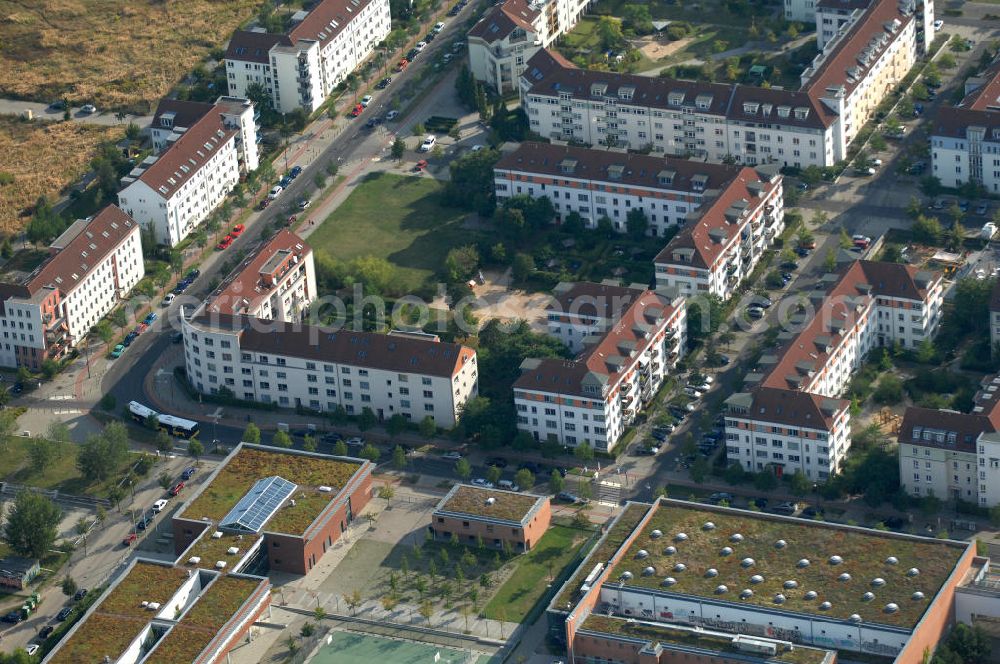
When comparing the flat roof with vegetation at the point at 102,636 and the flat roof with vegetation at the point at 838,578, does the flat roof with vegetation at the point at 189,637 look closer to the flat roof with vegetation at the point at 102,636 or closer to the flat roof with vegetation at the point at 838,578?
the flat roof with vegetation at the point at 102,636

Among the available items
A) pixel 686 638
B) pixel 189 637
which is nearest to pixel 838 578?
pixel 686 638

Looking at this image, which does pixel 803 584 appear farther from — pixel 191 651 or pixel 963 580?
pixel 191 651

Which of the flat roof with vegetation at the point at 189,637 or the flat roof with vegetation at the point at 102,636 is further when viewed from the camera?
the flat roof with vegetation at the point at 102,636

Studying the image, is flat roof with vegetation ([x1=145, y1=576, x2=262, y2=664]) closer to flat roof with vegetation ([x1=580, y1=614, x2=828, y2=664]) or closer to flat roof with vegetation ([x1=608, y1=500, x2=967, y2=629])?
flat roof with vegetation ([x1=580, y1=614, x2=828, y2=664])

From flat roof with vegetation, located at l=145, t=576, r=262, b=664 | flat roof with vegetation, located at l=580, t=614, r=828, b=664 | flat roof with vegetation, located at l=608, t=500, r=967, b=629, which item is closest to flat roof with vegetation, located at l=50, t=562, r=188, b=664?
flat roof with vegetation, located at l=145, t=576, r=262, b=664

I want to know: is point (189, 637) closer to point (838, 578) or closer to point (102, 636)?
point (102, 636)

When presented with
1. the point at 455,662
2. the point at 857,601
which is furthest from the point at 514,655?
the point at 857,601

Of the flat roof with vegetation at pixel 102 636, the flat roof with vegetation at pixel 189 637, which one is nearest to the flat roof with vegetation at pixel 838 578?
the flat roof with vegetation at pixel 189 637

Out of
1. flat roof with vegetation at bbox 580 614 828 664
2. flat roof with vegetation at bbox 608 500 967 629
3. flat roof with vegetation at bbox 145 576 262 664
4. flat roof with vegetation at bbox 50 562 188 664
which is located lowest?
flat roof with vegetation at bbox 145 576 262 664
